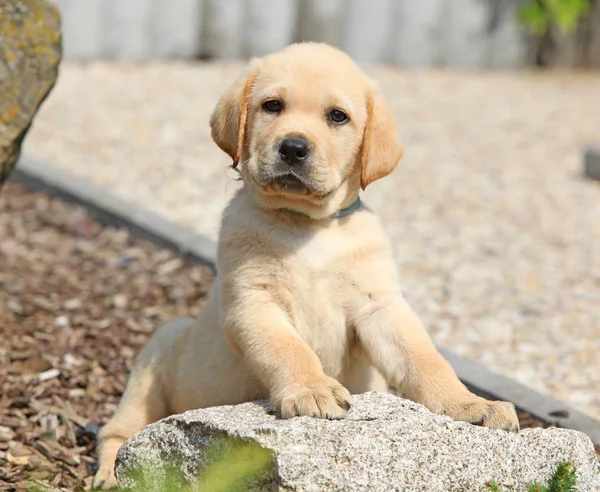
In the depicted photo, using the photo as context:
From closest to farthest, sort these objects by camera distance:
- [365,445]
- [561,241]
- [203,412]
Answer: [365,445], [203,412], [561,241]

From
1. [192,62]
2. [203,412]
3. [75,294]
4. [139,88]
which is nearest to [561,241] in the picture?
[75,294]

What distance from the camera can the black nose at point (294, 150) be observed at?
3.14 m

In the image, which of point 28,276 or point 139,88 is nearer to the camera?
point 28,276

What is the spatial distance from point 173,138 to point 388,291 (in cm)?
578

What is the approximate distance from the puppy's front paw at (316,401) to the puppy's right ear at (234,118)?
0.91 meters

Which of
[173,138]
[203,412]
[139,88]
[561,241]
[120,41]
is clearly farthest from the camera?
[120,41]

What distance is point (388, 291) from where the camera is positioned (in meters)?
3.24

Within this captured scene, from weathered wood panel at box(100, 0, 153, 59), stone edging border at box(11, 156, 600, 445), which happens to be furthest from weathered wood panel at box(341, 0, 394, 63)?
stone edging border at box(11, 156, 600, 445)

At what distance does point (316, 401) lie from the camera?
279cm

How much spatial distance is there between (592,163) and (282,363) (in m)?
5.99

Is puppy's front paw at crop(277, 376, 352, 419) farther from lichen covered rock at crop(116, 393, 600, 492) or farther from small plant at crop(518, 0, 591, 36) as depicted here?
small plant at crop(518, 0, 591, 36)

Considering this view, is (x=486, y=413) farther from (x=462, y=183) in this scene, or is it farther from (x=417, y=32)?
(x=417, y=32)

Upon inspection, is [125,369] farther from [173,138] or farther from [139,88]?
[139,88]

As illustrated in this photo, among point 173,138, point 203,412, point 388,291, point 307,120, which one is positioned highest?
point 307,120
